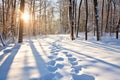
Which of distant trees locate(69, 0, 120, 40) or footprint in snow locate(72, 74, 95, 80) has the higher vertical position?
distant trees locate(69, 0, 120, 40)

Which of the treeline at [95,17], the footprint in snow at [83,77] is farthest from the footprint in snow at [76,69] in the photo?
the treeline at [95,17]

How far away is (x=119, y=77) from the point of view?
5363 mm

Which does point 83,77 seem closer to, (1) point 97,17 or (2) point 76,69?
(2) point 76,69

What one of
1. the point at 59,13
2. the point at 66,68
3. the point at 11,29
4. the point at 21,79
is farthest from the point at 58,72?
the point at 59,13

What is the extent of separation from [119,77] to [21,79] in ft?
8.13

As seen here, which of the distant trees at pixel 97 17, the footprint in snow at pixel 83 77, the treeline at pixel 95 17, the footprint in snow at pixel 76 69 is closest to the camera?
the footprint in snow at pixel 83 77

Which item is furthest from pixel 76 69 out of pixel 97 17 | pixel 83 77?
pixel 97 17

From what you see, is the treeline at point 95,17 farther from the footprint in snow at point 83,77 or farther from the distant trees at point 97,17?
the footprint in snow at point 83,77

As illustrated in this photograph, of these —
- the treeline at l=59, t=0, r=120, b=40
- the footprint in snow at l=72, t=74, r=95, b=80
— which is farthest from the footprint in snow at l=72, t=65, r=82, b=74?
the treeline at l=59, t=0, r=120, b=40

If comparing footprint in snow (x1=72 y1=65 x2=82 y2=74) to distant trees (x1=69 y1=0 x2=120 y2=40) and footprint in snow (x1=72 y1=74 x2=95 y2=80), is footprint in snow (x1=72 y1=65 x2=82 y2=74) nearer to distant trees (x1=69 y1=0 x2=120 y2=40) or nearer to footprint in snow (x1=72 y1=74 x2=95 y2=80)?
footprint in snow (x1=72 y1=74 x2=95 y2=80)

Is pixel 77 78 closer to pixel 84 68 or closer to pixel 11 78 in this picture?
pixel 84 68

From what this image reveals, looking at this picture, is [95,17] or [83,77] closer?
[83,77]

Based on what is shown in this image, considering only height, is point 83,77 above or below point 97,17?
below

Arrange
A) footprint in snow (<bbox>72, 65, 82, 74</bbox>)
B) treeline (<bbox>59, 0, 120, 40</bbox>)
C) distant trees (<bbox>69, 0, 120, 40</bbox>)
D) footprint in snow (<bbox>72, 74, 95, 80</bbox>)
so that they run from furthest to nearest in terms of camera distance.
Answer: treeline (<bbox>59, 0, 120, 40</bbox>), distant trees (<bbox>69, 0, 120, 40</bbox>), footprint in snow (<bbox>72, 65, 82, 74</bbox>), footprint in snow (<bbox>72, 74, 95, 80</bbox>)
